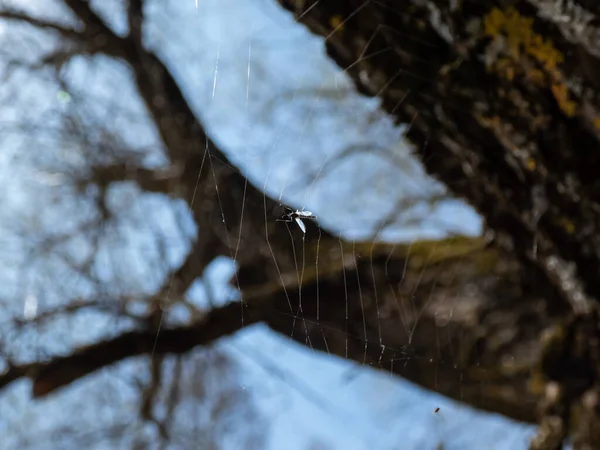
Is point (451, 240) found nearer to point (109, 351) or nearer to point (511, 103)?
point (511, 103)

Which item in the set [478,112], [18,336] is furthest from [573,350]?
[18,336]

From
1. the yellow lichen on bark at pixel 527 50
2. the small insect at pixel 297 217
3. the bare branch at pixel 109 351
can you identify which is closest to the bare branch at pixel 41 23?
the bare branch at pixel 109 351

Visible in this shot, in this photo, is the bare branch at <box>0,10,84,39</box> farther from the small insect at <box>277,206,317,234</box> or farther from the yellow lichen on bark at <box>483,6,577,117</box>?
the yellow lichen on bark at <box>483,6,577,117</box>

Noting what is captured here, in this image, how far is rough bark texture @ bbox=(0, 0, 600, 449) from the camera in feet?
3.30

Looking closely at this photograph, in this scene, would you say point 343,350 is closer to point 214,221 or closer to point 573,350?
point 214,221

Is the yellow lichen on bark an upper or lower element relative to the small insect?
upper

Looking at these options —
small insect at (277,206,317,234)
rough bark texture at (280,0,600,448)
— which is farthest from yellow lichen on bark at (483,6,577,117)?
small insect at (277,206,317,234)

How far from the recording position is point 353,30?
3.53 ft

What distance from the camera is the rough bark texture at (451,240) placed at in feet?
3.30

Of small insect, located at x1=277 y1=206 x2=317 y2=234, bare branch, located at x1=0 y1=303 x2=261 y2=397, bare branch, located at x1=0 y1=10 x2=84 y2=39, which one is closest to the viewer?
small insect, located at x1=277 y1=206 x2=317 y2=234

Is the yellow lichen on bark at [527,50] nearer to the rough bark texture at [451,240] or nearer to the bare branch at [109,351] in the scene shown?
the rough bark texture at [451,240]

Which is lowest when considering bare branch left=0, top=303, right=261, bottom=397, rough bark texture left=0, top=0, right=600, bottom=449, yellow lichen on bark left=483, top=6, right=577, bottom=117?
bare branch left=0, top=303, right=261, bottom=397

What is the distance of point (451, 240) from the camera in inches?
69.6

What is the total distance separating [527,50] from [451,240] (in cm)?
90
